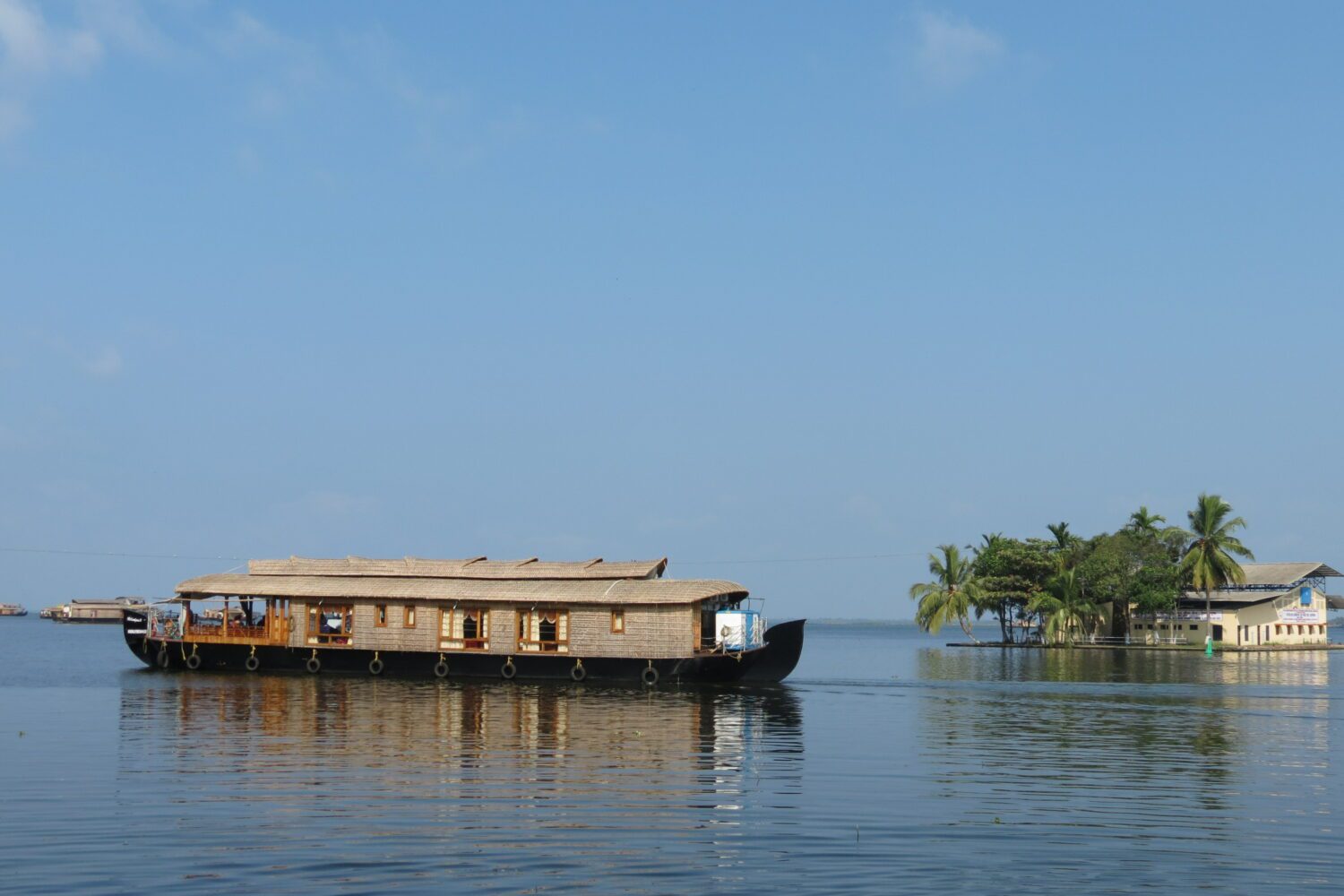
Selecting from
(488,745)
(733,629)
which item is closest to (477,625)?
(733,629)

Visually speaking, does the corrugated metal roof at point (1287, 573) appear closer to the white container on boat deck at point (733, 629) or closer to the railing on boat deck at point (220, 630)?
the white container on boat deck at point (733, 629)

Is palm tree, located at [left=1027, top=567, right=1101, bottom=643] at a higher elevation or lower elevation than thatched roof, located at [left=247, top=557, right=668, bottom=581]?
lower

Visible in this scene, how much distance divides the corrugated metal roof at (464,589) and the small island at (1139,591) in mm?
48779

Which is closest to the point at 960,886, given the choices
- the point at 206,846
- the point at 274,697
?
the point at 206,846

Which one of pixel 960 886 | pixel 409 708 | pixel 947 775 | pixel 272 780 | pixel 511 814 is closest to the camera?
pixel 960 886

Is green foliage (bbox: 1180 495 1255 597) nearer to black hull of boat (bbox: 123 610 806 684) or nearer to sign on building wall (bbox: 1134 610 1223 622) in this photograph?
sign on building wall (bbox: 1134 610 1223 622)

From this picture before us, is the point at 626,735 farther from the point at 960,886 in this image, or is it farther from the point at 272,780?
the point at 960,886

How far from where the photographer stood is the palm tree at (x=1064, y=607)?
86062 millimetres

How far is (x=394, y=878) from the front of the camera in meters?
13.7

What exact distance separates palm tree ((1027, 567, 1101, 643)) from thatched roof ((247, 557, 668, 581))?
47.1 m

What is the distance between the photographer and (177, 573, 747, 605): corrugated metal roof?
143 feet

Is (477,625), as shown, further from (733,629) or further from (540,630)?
(733,629)

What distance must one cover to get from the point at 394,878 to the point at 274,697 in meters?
25.5

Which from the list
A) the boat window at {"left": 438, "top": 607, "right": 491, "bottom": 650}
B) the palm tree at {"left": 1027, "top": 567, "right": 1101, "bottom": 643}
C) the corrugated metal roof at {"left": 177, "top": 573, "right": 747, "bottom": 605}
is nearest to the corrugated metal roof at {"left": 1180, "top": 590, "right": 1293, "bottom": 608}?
the palm tree at {"left": 1027, "top": 567, "right": 1101, "bottom": 643}
